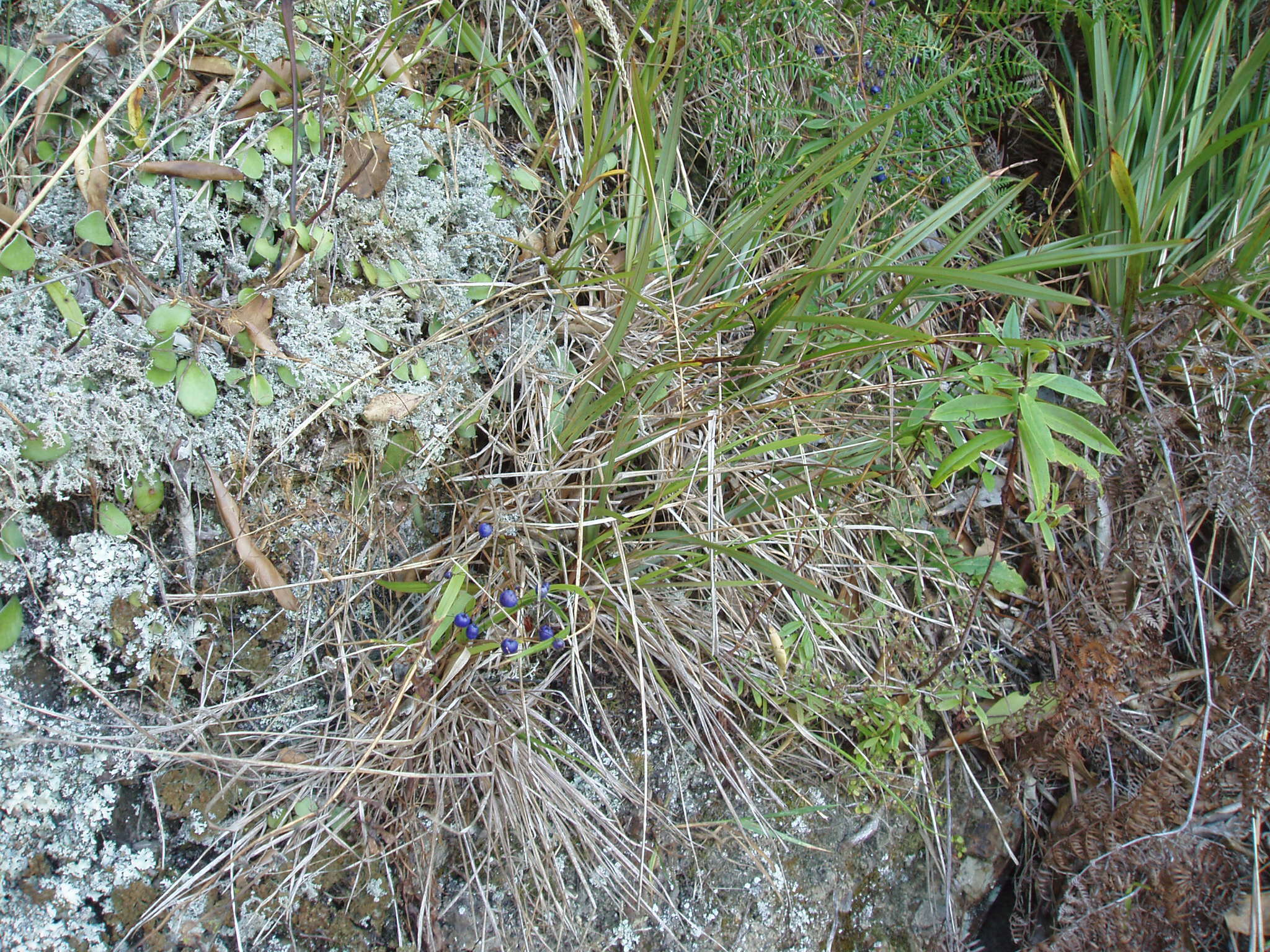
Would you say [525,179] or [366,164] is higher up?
[366,164]

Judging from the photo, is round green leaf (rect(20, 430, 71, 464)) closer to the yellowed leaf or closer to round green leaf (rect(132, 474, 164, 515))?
round green leaf (rect(132, 474, 164, 515))

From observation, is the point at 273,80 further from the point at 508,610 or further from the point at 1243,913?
the point at 1243,913

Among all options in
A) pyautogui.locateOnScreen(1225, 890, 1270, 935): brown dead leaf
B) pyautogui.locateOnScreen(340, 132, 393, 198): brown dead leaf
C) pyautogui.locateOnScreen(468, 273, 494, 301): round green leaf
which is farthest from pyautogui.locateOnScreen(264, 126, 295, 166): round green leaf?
pyautogui.locateOnScreen(1225, 890, 1270, 935): brown dead leaf

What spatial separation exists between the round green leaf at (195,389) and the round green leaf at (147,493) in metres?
0.13

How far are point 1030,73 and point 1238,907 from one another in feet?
7.02

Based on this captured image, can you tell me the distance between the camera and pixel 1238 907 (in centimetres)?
173

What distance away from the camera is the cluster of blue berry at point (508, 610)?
147 cm

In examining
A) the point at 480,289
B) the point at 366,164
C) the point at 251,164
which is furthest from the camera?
the point at 480,289

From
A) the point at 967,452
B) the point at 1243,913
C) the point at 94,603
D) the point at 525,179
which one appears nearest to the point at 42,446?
the point at 94,603

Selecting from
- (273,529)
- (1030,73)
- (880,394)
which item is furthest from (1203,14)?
(273,529)

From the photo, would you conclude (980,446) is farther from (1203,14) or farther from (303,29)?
(1203,14)

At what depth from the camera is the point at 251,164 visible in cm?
141

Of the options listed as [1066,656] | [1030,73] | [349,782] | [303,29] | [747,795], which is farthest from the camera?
[1030,73]

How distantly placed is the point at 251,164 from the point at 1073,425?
5.24ft
